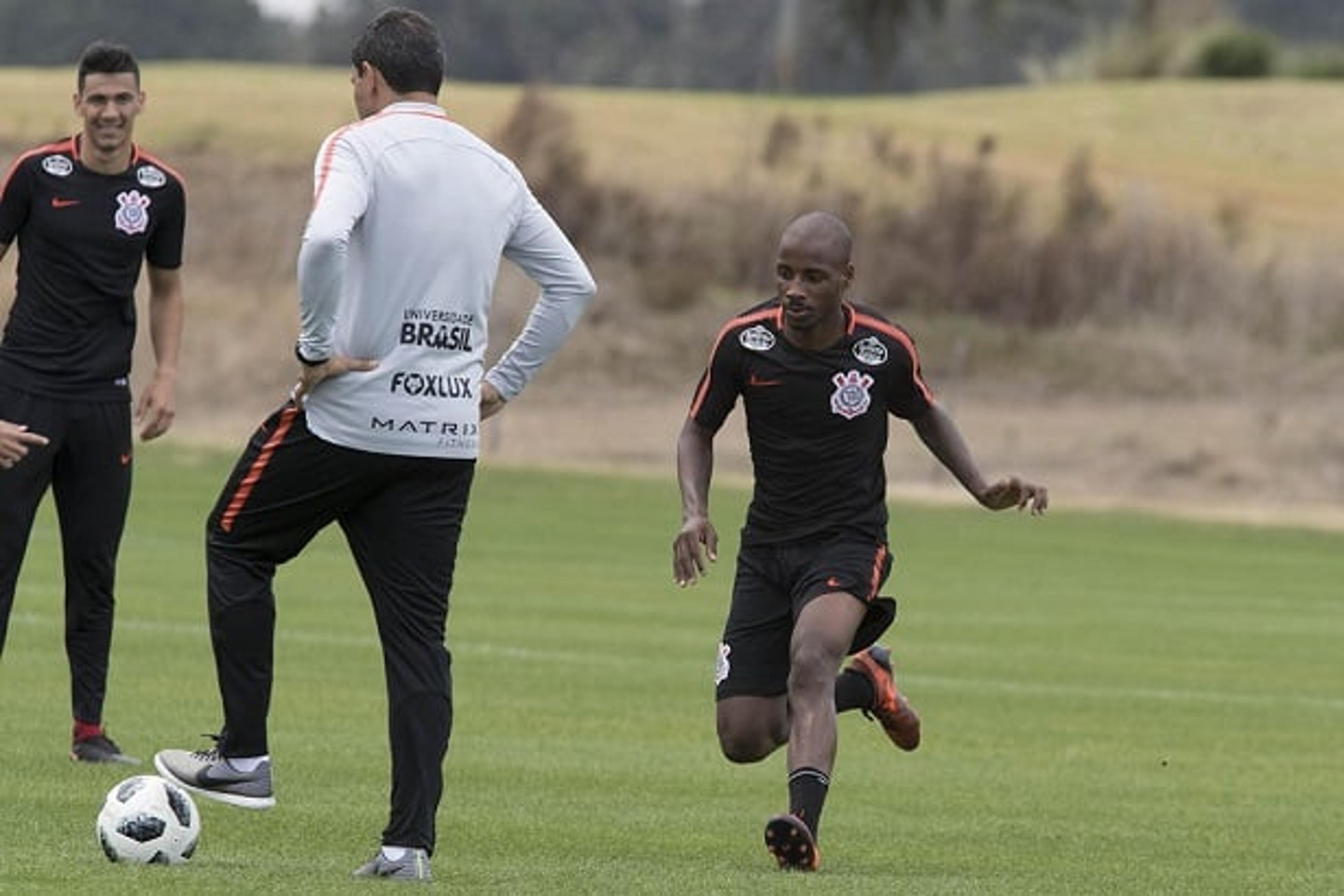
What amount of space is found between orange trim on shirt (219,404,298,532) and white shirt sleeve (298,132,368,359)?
0.36m

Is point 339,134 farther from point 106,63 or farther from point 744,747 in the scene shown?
point 744,747

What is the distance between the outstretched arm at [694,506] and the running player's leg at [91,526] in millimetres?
2325

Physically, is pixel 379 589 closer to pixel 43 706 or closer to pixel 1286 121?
pixel 43 706

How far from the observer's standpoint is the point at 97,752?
12711 millimetres

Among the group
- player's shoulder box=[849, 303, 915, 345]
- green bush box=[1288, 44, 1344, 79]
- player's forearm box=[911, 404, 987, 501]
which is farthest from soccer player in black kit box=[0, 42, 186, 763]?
green bush box=[1288, 44, 1344, 79]

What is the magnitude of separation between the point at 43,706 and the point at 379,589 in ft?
18.0

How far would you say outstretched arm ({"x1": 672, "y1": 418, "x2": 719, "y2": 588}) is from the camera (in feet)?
35.7

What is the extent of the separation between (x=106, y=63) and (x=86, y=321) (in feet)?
3.25

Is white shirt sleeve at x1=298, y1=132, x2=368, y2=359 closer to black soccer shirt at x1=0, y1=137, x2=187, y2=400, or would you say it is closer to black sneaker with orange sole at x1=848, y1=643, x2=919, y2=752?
black soccer shirt at x1=0, y1=137, x2=187, y2=400

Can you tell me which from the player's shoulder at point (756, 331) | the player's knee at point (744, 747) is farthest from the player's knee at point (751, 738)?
the player's shoulder at point (756, 331)

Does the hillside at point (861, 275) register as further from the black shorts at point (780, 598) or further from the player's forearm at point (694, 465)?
the player's forearm at point (694, 465)

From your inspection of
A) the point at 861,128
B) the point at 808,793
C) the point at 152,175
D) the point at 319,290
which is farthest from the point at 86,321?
the point at 861,128

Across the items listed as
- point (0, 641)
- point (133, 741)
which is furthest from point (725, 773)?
point (0, 641)

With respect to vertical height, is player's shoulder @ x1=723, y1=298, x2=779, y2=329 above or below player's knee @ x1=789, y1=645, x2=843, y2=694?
above
